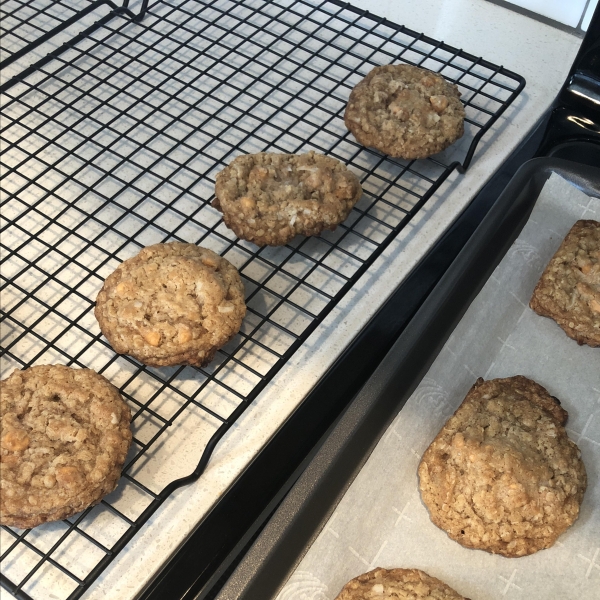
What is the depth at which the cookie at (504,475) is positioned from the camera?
0.93 metres

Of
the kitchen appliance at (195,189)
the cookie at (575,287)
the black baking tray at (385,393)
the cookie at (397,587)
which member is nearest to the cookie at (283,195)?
the kitchen appliance at (195,189)

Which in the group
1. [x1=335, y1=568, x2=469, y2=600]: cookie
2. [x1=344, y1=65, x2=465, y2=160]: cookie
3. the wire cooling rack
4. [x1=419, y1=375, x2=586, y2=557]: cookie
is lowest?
[x1=335, y1=568, x2=469, y2=600]: cookie

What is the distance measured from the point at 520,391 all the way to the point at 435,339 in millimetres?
150

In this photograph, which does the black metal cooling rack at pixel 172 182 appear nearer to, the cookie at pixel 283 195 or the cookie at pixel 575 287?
the cookie at pixel 283 195

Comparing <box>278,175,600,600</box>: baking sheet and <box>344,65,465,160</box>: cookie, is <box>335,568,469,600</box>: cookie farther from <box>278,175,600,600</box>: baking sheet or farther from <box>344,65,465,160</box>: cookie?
<box>344,65,465,160</box>: cookie

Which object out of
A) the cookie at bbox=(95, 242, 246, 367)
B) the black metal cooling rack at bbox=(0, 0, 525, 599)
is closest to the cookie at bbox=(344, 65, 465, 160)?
the black metal cooling rack at bbox=(0, 0, 525, 599)

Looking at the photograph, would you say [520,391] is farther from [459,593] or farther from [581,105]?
[581,105]

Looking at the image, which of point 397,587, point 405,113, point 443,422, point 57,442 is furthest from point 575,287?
point 57,442

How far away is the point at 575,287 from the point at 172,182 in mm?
741

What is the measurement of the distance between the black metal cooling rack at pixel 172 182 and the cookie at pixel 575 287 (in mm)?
252

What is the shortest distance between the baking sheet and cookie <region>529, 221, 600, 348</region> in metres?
0.03

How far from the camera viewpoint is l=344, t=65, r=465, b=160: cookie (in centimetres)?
125

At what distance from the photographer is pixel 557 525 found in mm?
928

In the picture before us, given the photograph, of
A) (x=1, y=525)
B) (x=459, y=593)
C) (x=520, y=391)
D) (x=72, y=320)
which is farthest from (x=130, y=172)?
(x=459, y=593)
